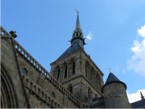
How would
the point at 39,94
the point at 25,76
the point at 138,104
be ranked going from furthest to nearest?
the point at 138,104
the point at 25,76
the point at 39,94

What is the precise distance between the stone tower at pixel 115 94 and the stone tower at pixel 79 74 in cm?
456

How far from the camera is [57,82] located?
2084 cm

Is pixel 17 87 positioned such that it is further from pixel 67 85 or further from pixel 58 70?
pixel 58 70

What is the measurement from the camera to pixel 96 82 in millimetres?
31594

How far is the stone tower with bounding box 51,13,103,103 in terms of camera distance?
1051 inches

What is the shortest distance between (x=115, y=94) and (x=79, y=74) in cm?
758

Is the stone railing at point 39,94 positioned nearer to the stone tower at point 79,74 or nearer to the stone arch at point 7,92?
the stone arch at point 7,92

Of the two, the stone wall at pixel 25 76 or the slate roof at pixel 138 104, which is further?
the slate roof at pixel 138 104

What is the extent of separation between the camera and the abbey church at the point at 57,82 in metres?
11.5

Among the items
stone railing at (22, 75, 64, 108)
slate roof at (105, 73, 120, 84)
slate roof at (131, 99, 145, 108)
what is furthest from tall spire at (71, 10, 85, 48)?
stone railing at (22, 75, 64, 108)

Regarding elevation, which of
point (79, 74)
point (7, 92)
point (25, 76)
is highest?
point (79, 74)

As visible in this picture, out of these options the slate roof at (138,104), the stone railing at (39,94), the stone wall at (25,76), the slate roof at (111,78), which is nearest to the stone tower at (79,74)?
the slate roof at (111,78)

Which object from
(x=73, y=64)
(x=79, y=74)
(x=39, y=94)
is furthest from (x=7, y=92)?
(x=73, y=64)

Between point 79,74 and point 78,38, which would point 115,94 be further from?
point 78,38
